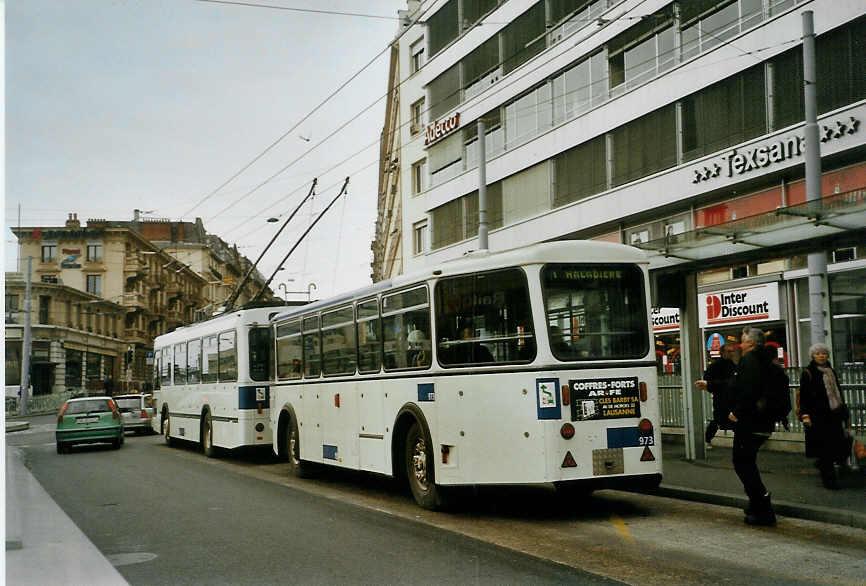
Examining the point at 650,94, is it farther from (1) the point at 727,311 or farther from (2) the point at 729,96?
(1) the point at 727,311

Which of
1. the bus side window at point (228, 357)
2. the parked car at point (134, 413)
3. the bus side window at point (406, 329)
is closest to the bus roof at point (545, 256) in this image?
the bus side window at point (406, 329)

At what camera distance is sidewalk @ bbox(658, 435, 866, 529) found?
939 centimetres

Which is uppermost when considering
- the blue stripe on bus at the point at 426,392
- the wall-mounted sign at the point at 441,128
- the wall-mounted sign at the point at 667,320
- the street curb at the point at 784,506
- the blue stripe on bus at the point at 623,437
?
the wall-mounted sign at the point at 441,128

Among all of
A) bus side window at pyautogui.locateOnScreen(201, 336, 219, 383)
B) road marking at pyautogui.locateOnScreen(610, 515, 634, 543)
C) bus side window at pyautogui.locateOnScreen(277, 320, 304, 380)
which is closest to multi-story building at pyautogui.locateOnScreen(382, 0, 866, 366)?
road marking at pyautogui.locateOnScreen(610, 515, 634, 543)

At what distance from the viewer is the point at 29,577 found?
293 inches

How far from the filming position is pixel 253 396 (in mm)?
18016

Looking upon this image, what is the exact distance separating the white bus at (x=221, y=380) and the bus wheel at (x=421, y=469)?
23.0 feet

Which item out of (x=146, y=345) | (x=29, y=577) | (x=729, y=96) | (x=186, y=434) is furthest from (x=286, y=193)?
(x=146, y=345)

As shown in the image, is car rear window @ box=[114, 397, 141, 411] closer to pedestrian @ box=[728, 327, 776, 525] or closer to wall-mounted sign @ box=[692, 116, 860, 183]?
wall-mounted sign @ box=[692, 116, 860, 183]

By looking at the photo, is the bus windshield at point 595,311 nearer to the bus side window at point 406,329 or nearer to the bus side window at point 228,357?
the bus side window at point 406,329

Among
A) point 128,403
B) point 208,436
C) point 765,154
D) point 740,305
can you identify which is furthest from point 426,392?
point 128,403

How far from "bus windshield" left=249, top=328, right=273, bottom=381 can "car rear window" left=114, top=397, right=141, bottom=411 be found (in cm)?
1518

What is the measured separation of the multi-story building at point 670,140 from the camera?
13.1 metres

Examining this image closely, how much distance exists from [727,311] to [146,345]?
63.2 meters
